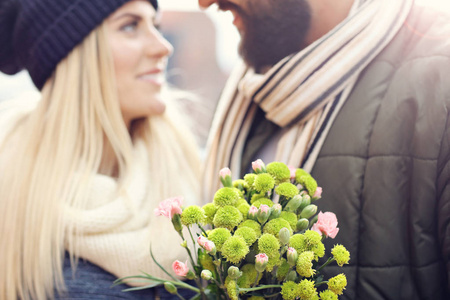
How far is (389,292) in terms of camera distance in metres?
0.75

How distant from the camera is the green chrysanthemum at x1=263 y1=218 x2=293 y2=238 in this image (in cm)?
59

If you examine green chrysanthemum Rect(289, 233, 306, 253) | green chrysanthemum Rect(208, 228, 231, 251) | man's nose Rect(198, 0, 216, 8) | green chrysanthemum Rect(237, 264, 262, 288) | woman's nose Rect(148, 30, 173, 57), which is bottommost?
green chrysanthemum Rect(237, 264, 262, 288)

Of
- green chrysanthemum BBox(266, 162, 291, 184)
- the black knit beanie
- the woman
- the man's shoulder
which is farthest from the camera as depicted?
the black knit beanie

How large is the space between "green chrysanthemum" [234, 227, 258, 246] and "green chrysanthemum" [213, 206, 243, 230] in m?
0.02

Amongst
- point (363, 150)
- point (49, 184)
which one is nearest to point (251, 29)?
point (363, 150)

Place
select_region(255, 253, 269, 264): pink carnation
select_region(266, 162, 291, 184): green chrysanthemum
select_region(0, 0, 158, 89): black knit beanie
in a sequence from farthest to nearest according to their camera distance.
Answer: select_region(0, 0, 158, 89): black knit beanie
select_region(266, 162, 291, 184): green chrysanthemum
select_region(255, 253, 269, 264): pink carnation

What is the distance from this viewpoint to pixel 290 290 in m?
0.57

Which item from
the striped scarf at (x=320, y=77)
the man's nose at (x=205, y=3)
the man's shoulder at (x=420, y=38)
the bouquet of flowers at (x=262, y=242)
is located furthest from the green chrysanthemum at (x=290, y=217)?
the man's nose at (x=205, y=3)

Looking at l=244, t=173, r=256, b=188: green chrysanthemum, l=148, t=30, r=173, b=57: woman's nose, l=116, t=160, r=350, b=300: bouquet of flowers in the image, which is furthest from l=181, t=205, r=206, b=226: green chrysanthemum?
l=148, t=30, r=173, b=57: woman's nose

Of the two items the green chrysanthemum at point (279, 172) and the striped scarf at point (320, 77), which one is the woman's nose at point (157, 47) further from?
the green chrysanthemum at point (279, 172)

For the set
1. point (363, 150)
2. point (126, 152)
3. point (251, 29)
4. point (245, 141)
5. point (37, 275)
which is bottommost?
point (37, 275)

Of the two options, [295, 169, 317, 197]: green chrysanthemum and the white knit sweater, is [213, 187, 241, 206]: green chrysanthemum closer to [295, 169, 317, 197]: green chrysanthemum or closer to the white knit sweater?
[295, 169, 317, 197]: green chrysanthemum

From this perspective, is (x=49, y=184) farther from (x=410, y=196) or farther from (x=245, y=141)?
(x=410, y=196)

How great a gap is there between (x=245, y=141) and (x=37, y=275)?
2.26 feet
